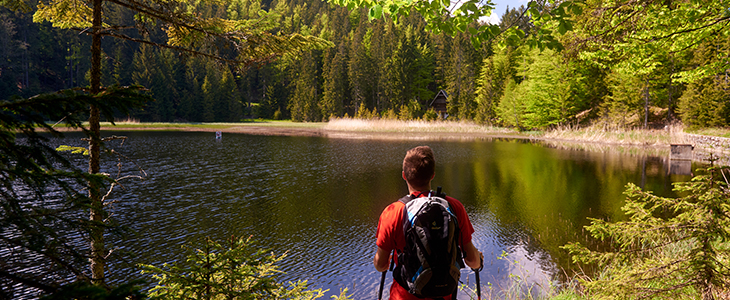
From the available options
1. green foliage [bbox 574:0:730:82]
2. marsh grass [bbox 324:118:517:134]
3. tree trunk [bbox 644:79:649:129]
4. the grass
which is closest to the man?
green foliage [bbox 574:0:730:82]

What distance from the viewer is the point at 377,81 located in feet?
249

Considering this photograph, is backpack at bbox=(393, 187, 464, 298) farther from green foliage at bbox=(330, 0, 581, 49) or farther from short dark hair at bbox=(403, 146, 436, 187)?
green foliage at bbox=(330, 0, 581, 49)

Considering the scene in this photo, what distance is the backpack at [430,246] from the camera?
2557 millimetres

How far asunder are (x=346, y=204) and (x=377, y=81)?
65.3 metres

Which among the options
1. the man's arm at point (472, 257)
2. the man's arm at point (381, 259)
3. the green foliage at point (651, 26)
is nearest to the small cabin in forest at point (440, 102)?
the green foliage at point (651, 26)

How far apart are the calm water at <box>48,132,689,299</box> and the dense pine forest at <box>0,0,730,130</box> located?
2025 centimetres

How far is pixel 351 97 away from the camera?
268 feet

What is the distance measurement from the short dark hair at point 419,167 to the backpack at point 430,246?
0.41ft

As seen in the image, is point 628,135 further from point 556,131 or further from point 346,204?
point 346,204

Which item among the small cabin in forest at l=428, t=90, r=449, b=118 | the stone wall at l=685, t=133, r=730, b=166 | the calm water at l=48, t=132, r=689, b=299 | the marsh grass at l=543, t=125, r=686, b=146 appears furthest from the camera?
the small cabin in forest at l=428, t=90, r=449, b=118

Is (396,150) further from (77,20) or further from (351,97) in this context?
(351,97)

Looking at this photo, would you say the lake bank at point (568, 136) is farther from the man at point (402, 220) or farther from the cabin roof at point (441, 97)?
the cabin roof at point (441, 97)

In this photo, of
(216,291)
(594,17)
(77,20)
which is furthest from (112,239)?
(594,17)

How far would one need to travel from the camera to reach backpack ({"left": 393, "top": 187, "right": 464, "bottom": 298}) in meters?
2.56
